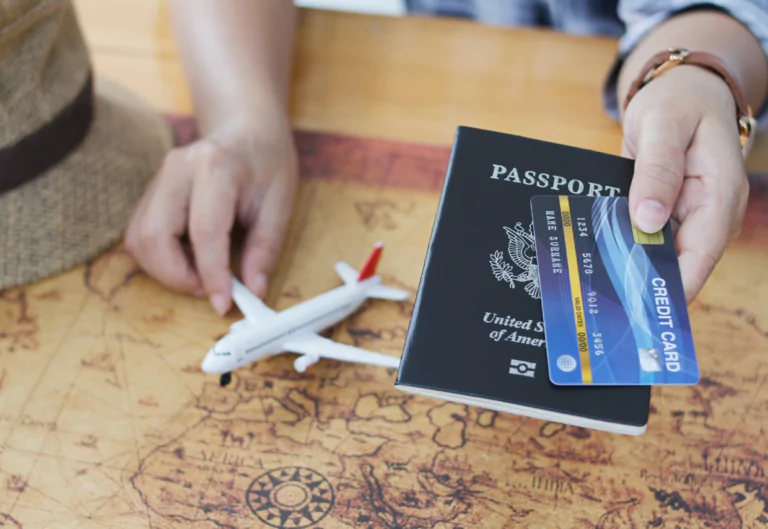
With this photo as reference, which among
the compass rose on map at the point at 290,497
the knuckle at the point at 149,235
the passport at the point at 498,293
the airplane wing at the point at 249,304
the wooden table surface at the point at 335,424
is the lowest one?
the compass rose on map at the point at 290,497

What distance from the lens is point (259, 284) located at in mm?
879

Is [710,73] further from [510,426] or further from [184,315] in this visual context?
[184,315]

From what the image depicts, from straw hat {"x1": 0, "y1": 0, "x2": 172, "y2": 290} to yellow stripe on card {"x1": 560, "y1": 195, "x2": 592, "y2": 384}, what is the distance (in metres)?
0.58

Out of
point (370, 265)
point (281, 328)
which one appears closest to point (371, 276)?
point (370, 265)

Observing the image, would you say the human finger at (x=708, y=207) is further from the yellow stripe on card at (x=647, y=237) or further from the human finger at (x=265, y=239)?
the human finger at (x=265, y=239)

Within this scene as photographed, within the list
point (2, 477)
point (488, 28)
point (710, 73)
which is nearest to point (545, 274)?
point (710, 73)

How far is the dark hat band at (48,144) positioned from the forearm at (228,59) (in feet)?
0.51

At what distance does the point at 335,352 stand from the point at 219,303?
0.16m

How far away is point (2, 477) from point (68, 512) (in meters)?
0.09

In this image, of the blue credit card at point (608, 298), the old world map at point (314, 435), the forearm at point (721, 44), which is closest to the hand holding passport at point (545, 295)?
the blue credit card at point (608, 298)

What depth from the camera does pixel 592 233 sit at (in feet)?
2.12

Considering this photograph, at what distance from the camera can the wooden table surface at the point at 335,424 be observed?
705mm

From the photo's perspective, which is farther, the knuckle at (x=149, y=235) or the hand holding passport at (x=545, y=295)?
the knuckle at (x=149, y=235)

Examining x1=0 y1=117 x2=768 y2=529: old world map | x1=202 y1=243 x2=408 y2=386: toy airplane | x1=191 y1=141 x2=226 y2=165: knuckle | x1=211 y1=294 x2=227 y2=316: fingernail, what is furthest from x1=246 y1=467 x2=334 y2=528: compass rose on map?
x1=191 y1=141 x2=226 y2=165: knuckle
